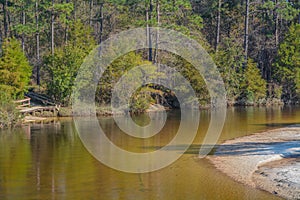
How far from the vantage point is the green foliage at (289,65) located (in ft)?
170

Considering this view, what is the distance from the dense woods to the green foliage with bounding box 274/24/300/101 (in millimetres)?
103

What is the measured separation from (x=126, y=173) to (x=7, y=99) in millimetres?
16840

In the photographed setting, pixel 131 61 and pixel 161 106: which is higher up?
pixel 131 61

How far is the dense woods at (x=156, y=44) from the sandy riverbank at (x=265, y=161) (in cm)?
1716

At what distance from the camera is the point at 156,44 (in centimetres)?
4609

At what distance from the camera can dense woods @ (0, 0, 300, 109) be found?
40.4m

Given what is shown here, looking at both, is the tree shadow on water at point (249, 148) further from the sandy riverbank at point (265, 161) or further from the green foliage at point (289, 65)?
the green foliage at point (289, 65)

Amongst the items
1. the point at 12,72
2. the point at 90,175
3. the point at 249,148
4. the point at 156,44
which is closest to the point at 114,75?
the point at 156,44

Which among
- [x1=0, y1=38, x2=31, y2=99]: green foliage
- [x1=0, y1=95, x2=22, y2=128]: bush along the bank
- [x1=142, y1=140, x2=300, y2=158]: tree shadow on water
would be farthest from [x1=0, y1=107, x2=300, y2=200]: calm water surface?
[x1=0, y1=38, x2=31, y2=99]: green foliage

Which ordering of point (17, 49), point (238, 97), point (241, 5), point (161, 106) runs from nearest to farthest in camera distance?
point (17, 49)
point (161, 106)
point (238, 97)
point (241, 5)

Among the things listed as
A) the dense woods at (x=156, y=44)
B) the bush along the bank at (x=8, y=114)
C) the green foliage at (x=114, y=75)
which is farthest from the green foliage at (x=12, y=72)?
the green foliage at (x=114, y=75)

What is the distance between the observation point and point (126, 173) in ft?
57.7

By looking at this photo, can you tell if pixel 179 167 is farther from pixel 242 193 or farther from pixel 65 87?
pixel 65 87

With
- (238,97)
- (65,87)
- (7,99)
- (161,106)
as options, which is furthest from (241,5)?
(7,99)
